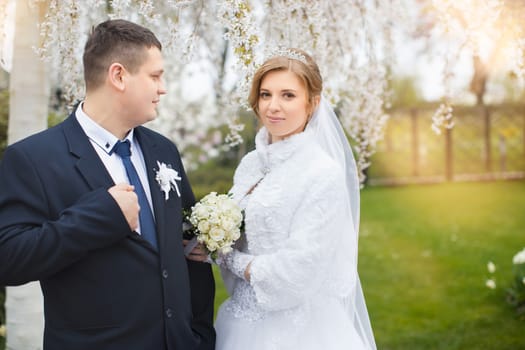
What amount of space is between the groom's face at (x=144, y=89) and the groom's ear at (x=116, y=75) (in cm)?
2

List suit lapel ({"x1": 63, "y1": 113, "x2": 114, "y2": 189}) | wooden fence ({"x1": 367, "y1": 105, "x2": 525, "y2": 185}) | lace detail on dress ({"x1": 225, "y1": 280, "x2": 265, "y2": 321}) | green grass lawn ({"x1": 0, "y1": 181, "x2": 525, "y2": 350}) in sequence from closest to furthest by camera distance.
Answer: suit lapel ({"x1": 63, "y1": 113, "x2": 114, "y2": 189}), lace detail on dress ({"x1": 225, "y1": 280, "x2": 265, "y2": 321}), green grass lawn ({"x1": 0, "y1": 181, "x2": 525, "y2": 350}), wooden fence ({"x1": 367, "y1": 105, "x2": 525, "y2": 185})

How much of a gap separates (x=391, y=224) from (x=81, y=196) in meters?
8.60

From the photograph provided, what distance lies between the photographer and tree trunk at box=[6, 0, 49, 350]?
10.8 feet

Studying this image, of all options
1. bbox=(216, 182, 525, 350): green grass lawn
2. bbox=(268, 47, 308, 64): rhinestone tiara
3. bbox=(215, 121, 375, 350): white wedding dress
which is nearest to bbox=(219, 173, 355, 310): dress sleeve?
bbox=(215, 121, 375, 350): white wedding dress

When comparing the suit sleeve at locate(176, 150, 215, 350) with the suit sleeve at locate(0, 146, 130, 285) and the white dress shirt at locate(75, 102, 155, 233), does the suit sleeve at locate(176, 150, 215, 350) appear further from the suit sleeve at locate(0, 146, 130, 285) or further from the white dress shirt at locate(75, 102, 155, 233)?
the suit sleeve at locate(0, 146, 130, 285)

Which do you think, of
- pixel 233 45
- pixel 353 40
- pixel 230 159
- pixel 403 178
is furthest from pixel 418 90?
pixel 233 45

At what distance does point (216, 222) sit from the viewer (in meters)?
2.47

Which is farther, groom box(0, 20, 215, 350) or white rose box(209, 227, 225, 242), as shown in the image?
white rose box(209, 227, 225, 242)

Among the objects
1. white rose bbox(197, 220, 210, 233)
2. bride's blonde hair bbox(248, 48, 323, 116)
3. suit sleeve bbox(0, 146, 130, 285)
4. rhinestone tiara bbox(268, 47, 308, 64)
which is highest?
rhinestone tiara bbox(268, 47, 308, 64)

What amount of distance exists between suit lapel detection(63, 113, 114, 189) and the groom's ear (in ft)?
0.74

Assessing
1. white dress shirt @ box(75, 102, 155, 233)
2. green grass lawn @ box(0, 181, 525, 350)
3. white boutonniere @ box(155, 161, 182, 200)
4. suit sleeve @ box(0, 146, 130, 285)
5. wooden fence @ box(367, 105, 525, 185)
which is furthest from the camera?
wooden fence @ box(367, 105, 525, 185)

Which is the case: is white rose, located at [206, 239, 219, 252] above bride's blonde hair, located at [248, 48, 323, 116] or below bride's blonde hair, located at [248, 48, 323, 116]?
below

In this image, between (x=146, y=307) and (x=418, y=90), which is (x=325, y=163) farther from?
(x=418, y=90)

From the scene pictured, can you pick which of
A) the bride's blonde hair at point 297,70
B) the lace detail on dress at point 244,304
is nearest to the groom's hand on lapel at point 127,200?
the lace detail on dress at point 244,304
